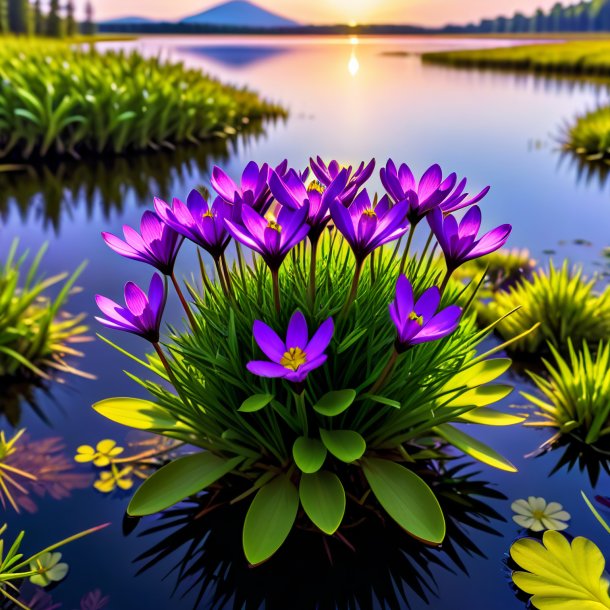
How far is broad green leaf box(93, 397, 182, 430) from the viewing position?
186 cm

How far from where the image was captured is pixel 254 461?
68.4 inches

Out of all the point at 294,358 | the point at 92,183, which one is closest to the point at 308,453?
the point at 294,358

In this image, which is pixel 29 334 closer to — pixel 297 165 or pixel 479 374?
pixel 479 374

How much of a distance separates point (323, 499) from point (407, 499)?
0.22m

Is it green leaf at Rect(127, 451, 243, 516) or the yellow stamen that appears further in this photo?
green leaf at Rect(127, 451, 243, 516)

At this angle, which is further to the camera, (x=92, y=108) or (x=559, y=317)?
(x=92, y=108)

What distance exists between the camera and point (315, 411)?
170cm

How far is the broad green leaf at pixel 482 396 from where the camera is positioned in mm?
1887

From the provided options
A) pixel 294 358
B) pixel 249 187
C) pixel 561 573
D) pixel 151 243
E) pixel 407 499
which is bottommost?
pixel 561 573

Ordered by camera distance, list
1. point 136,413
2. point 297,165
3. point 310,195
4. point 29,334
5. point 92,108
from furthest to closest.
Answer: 1. point 92,108
2. point 297,165
3. point 29,334
4. point 136,413
5. point 310,195

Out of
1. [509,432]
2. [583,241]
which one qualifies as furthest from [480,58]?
[509,432]

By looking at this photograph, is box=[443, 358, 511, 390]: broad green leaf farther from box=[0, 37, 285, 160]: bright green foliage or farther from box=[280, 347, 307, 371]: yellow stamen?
box=[0, 37, 285, 160]: bright green foliage

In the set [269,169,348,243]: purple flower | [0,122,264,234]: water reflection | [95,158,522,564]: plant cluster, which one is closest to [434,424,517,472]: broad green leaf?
[95,158,522,564]: plant cluster

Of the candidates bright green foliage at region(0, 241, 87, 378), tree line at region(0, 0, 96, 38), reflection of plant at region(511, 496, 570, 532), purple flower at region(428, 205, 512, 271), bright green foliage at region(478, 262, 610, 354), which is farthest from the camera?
tree line at region(0, 0, 96, 38)
